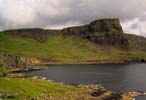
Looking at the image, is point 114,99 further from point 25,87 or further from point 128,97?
point 25,87

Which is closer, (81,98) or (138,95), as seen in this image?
(81,98)

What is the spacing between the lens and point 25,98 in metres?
77.9

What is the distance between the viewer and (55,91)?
99688 mm

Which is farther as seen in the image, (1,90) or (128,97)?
(128,97)

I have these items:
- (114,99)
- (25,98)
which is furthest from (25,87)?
(114,99)

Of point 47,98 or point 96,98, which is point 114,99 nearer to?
point 96,98

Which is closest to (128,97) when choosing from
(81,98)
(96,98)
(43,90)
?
(96,98)

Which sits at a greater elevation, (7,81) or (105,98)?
(7,81)

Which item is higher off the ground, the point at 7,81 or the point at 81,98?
the point at 7,81

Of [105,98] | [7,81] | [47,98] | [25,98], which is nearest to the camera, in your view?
[25,98]

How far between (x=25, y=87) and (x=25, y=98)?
1245 centimetres

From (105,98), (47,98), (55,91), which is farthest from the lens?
(105,98)

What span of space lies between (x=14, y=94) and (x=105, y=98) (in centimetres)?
3775

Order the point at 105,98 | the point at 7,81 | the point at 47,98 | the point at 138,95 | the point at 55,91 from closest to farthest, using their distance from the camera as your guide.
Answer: the point at 47,98 → the point at 7,81 → the point at 55,91 → the point at 105,98 → the point at 138,95
